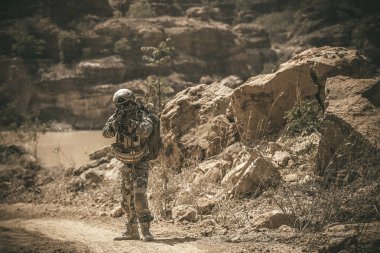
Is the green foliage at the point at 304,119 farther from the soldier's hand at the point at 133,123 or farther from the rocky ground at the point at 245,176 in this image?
the soldier's hand at the point at 133,123

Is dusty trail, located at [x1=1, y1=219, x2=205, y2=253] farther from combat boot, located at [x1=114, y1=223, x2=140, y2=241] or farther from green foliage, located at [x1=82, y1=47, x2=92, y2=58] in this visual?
green foliage, located at [x1=82, y1=47, x2=92, y2=58]

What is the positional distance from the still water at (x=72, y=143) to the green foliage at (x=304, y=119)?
30.0 ft

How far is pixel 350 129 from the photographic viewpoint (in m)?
5.18

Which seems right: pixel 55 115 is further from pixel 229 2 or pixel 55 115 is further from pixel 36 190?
pixel 229 2

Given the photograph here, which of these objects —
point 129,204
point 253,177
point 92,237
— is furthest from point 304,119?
point 92,237

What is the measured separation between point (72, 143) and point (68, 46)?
6.60m

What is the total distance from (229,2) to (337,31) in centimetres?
934

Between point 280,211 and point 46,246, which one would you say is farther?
point 280,211

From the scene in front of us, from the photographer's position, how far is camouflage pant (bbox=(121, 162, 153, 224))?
194 inches

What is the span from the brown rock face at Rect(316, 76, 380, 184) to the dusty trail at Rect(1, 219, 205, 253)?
1813mm

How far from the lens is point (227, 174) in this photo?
633 centimetres

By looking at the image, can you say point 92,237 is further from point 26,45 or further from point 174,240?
point 26,45

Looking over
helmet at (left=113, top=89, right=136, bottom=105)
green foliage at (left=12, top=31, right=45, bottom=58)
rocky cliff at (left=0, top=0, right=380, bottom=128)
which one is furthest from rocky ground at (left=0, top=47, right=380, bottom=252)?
green foliage at (left=12, top=31, right=45, bottom=58)

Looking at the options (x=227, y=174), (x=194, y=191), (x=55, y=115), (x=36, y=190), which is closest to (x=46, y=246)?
(x=194, y=191)
